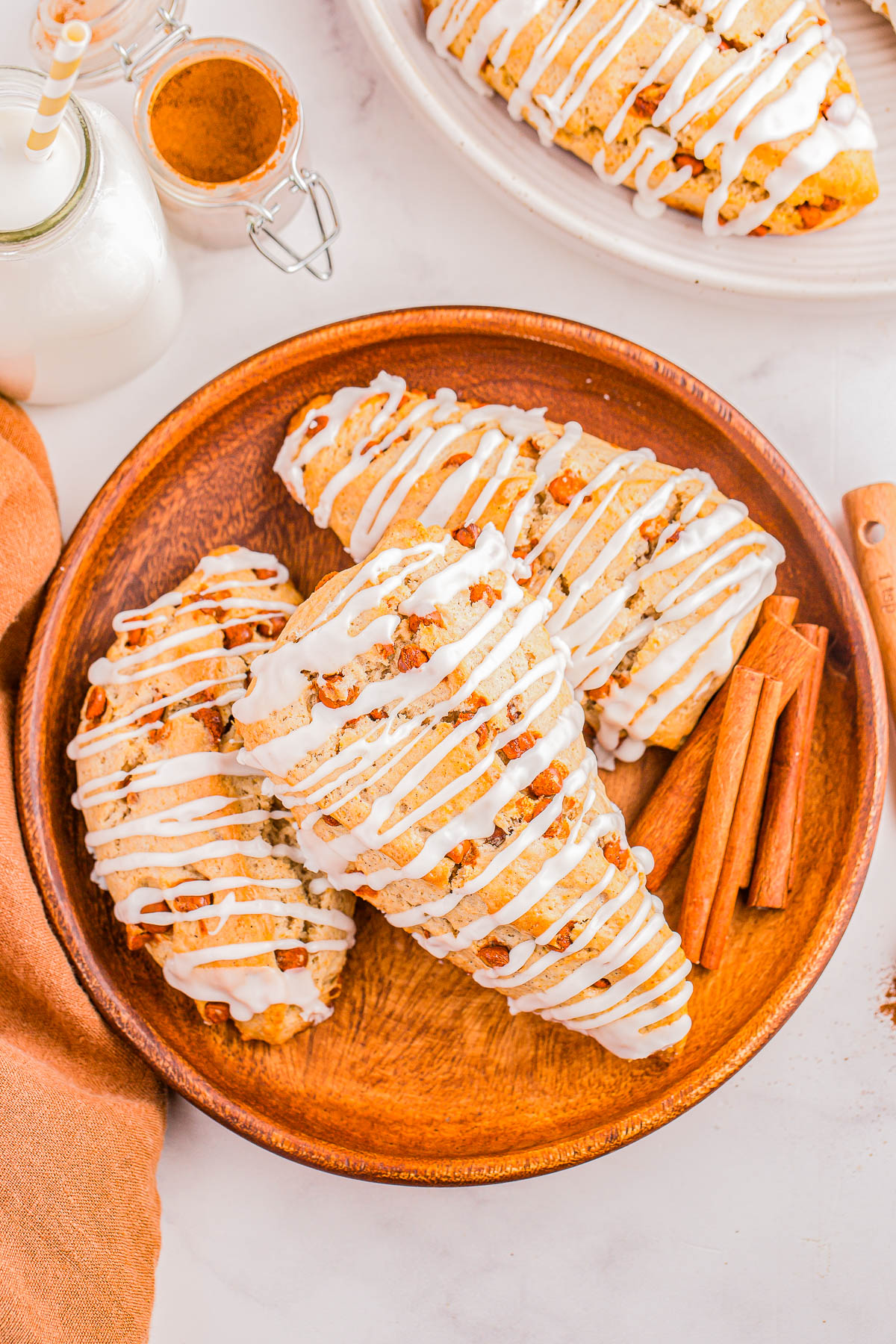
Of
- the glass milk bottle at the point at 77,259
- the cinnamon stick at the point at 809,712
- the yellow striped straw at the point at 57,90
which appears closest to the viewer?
the yellow striped straw at the point at 57,90

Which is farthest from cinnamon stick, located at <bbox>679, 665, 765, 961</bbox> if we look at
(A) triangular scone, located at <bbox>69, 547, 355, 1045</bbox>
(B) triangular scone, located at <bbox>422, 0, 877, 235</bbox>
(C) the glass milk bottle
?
(C) the glass milk bottle

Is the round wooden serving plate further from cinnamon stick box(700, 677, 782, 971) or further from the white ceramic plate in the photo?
the white ceramic plate

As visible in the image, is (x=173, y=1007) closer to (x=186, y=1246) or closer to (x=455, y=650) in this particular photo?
(x=186, y=1246)

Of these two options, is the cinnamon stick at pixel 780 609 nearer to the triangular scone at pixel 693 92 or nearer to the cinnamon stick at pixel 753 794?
the cinnamon stick at pixel 753 794

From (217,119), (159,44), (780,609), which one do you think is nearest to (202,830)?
(780,609)

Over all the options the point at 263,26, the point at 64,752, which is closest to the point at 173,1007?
the point at 64,752

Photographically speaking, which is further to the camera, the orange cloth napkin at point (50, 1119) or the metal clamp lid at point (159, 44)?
the metal clamp lid at point (159, 44)

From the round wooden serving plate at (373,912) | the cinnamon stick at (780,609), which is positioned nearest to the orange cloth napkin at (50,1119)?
the round wooden serving plate at (373,912)
